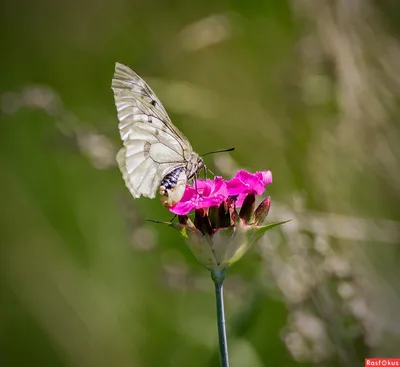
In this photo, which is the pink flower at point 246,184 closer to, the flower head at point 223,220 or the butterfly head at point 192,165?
the flower head at point 223,220

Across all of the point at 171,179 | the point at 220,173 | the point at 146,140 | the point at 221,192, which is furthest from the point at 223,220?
the point at 220,173

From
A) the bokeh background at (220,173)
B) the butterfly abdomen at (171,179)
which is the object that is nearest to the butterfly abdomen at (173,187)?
the butterfly abdomen at (171,179)

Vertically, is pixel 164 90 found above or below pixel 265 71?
below

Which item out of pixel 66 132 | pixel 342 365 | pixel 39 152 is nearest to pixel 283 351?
pixel 342 365

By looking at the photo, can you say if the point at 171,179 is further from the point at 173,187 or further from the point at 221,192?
the point at 221,192

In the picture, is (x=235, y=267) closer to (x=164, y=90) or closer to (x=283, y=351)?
(x=283, y=351)

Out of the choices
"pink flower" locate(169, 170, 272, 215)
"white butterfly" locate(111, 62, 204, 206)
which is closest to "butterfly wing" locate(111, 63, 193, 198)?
"white butterfly" locate(111, 62, 204, 206)
